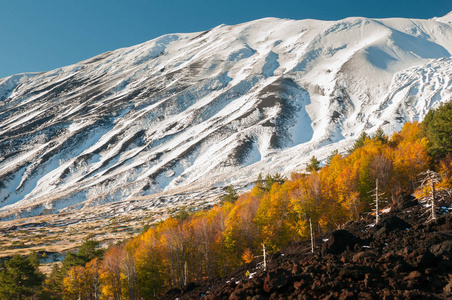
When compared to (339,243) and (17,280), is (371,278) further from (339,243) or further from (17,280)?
(17,280)

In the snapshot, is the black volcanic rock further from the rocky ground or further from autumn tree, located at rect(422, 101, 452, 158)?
autumn tree, located at rect(422, 101, 452, 158)

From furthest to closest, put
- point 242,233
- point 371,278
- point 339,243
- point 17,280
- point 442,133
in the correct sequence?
1. point 242,233
2. point 442,133
3. point 17,280
4. point 339,243
5. point 371,278

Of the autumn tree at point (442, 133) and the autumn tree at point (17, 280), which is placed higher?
the autumn tree at point (442, 133)

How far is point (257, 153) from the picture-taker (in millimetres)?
167375

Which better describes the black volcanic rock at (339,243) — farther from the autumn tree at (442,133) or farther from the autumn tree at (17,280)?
the autumn tree at (17,280)

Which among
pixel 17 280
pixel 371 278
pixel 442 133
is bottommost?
pixel 17 280

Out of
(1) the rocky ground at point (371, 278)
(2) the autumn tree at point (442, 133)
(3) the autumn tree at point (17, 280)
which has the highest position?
(2) the autumn tree at point (442, 133)

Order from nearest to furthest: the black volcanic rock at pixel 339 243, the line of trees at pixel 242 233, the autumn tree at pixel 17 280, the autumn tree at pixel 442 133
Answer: the black volcanic rock at pixel 339 243 < the autumn tree at pixel 17 280 < the autumn tree at pixel 442 133 < the line of trees at pixel 242 233

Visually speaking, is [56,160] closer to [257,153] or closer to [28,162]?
[28,162]

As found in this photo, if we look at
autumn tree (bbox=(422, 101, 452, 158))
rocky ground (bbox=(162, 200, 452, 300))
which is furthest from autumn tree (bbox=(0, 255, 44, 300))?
autumn tree (bbox=(422, 101, 452, 158))

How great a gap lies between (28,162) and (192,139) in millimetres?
112247

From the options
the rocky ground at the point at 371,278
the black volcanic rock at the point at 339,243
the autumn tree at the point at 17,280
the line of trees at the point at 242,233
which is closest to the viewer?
the rocky ground at the point at 371,278

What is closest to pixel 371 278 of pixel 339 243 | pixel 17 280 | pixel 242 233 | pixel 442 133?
pixel 339 243

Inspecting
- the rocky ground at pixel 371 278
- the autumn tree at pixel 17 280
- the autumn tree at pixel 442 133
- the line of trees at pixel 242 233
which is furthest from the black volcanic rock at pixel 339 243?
the autumn tree at pixel 17 280
